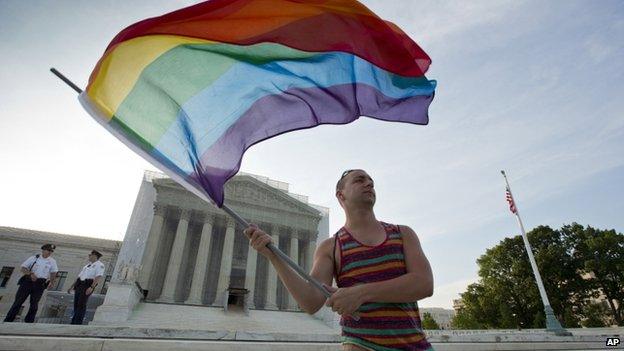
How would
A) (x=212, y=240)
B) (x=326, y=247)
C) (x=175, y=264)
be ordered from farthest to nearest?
(x=212, y=240), (x=175, y=264), (x=326, y=247)

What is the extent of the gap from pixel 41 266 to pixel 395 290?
9961 mm

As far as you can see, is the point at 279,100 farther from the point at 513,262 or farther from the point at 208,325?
the point at 513,262

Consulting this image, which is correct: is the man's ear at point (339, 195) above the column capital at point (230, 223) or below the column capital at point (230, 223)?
below

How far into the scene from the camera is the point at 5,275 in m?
38.7

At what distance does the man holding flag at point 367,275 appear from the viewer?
1.54m

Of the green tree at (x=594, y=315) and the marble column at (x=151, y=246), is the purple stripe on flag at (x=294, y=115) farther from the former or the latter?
the green tree at (x=594, y=315)

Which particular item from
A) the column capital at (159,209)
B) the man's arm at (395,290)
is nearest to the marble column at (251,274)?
the column capital at (159,209)

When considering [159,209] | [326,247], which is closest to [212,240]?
[159,209]

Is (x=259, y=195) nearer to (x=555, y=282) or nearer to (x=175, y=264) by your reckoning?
(x=175, y=264)

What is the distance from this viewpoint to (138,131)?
2416 mm

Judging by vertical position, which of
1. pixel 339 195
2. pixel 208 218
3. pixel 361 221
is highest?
pixel 208 218

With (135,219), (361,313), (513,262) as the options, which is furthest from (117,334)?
(513,262)

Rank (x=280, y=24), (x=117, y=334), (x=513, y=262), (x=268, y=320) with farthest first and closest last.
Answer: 1. (x=513, y=262)
2. (x=268, y=320)
3. (x=117, y=334)
4. (x=280, y=24)

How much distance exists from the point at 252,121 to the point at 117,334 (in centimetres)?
520
